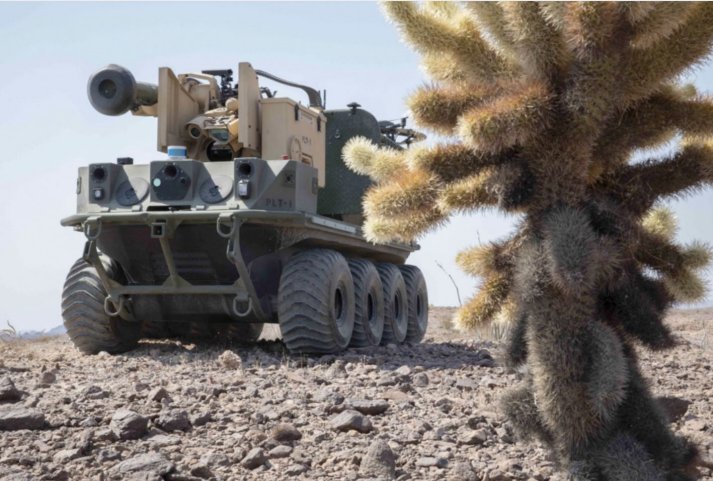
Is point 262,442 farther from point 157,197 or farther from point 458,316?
point 157,197

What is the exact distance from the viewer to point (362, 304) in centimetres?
1130

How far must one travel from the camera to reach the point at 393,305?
41.8 feet

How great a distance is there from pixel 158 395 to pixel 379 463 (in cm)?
197

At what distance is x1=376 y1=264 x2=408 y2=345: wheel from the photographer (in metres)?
12.6

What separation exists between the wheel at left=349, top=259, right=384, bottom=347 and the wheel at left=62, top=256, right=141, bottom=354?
7.99 ft

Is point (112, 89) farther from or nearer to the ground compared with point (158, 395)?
farther from the ground

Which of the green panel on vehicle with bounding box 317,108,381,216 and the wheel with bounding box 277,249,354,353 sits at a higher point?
the green panel on vehicle with bounding box 317,108,381,216

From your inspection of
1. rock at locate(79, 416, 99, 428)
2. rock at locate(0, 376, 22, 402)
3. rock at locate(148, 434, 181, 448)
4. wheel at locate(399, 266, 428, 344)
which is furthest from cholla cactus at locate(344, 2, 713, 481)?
wheel at locate(399, 266, 428, 344)

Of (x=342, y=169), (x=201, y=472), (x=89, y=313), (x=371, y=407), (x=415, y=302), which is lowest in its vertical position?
(x=201, y=472)

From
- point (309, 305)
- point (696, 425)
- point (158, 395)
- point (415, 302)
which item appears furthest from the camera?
point (415, 302)

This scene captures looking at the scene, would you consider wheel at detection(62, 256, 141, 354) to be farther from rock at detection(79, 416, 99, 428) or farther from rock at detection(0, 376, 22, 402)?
rock at detection(79, 416, 99, 428)

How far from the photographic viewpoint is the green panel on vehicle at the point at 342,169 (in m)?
12.2

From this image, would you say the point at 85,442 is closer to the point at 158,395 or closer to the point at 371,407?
the point at 158,395

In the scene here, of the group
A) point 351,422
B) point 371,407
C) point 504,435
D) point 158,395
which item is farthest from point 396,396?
point 158,395
